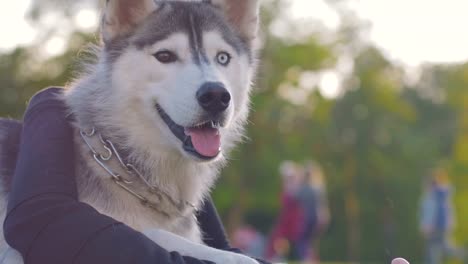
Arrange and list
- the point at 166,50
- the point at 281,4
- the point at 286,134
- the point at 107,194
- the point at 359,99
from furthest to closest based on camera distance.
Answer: the point at 359,99 → the point at 286,134 → the point at 281,4 → the point at 166,50 → the point at 107,194

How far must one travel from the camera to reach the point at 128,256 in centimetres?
343

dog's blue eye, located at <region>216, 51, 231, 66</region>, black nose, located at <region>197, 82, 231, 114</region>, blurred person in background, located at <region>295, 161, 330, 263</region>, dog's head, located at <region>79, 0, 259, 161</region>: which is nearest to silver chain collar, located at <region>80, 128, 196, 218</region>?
dog's head, located at <region>79, 0, 259, 161</region>

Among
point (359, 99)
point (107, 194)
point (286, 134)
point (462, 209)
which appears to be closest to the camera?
point (107, 194)

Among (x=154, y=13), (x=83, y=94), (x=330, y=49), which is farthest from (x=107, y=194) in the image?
(x=330, y=49)

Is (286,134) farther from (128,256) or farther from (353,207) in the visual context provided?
(128,256)

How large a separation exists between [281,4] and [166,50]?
33333mm

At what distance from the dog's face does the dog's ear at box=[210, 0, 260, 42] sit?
0.71 feet

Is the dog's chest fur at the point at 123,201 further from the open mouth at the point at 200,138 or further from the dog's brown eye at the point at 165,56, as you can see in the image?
the dog's brown eye at the point at 165,56

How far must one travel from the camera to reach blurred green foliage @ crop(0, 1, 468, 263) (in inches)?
1480

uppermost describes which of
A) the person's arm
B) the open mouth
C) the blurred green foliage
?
the open mouth

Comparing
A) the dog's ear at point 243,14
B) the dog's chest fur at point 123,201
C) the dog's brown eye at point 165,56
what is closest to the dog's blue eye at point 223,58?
the dog's brown eye at point 165,56

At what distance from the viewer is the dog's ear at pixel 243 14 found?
5172 mm

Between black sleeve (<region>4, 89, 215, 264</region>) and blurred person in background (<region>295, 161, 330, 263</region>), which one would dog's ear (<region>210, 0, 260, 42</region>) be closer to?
black sleeve (<region>4, 89, 215, 264</region>)

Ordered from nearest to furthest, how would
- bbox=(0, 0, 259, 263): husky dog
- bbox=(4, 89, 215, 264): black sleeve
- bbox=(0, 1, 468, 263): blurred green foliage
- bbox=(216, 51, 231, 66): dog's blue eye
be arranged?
bbox=(4, 89, 215, 264): black sleeve → bbox=(0, 0, 259, 263): husky dog → bbox=(216, 51, 231, 66): dog's blue eye → bbox=(0, 1, 468, 263): blurred green foliage
